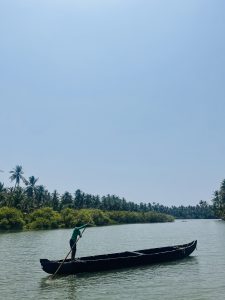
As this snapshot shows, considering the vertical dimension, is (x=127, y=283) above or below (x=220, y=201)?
below

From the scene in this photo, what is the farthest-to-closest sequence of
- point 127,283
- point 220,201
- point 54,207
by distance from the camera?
1. point 220,201
2. point 54,207
3. point 127,283

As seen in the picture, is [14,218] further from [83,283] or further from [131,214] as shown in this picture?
[131,214]

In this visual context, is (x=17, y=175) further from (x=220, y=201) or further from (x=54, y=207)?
(x=220, y=201)

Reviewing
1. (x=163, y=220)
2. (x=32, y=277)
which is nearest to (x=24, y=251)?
(x=32, y=277)

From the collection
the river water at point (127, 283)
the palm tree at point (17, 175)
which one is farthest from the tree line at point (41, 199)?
the river water at point (127, 283)

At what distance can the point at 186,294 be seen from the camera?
16234 millimetres

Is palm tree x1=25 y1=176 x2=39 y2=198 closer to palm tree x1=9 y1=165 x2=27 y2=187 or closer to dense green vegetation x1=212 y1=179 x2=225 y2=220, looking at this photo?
palm tree x1=9 y1=165 x2=27 y2=187

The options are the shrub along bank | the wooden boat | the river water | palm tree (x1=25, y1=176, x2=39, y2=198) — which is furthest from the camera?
palm tree (x1=25, y1=176, x2=39, y2=198)

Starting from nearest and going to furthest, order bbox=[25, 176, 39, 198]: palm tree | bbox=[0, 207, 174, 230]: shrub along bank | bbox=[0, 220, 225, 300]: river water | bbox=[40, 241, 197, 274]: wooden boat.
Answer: bbox=[0, 220, 225, 300]: river water, bbox=[40, 241, 197, 274]: wooden boat, bbox=[0, 207, 174, 230]: shrub along bank, bbox=[25, 176, 39, 198]: palm tree

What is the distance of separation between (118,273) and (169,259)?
5563 mm

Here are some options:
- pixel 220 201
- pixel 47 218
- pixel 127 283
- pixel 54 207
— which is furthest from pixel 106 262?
pixel 220 201

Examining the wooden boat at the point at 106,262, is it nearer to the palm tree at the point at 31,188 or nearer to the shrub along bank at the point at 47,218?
the shrub along bank at the point at 47,218

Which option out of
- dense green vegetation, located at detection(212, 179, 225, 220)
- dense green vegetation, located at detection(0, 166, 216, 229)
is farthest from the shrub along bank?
dense green vegetation, located at detection(212, 179, 225, 220)

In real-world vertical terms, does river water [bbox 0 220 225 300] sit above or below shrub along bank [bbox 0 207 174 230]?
below
